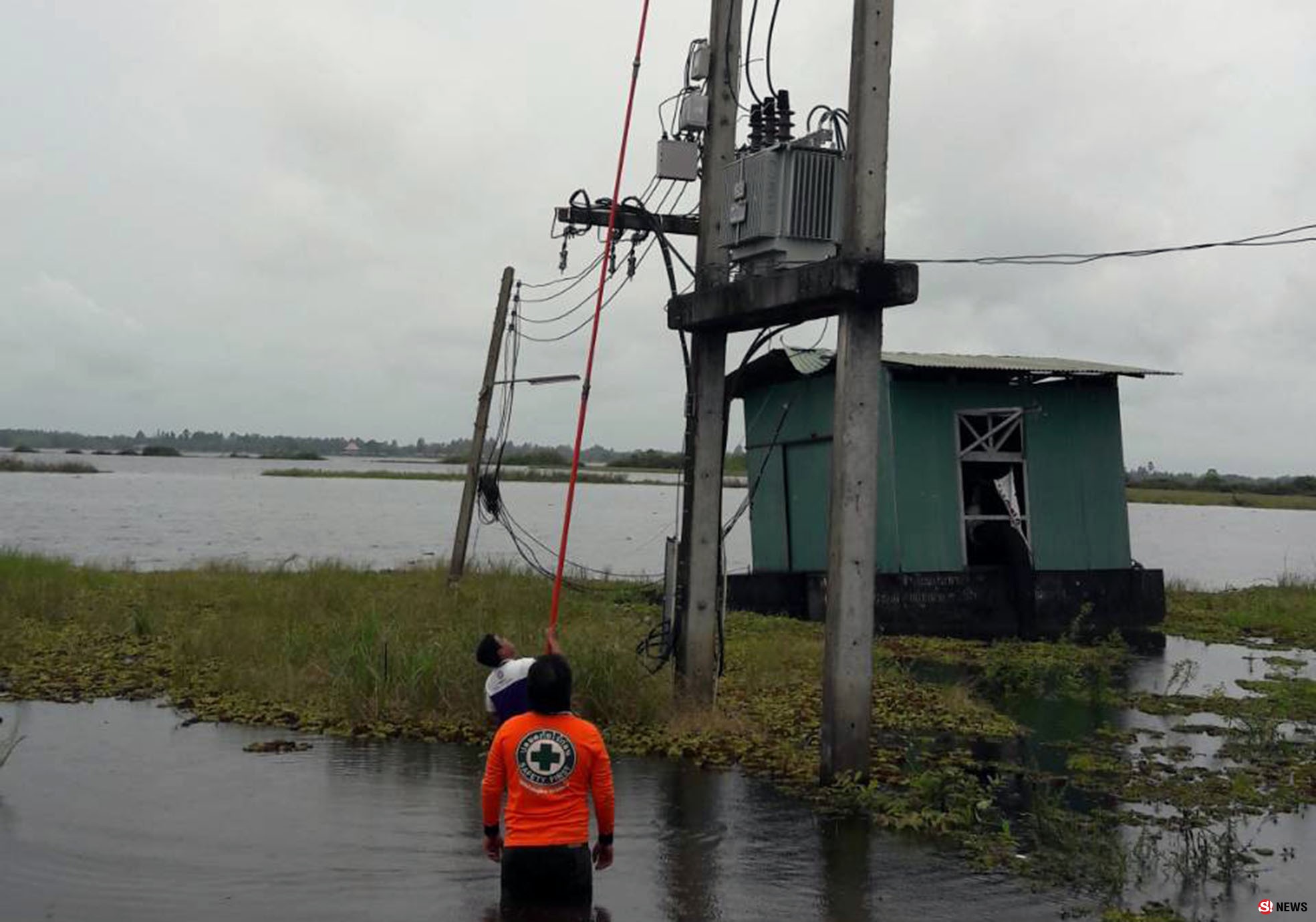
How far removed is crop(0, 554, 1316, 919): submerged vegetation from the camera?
8148mm

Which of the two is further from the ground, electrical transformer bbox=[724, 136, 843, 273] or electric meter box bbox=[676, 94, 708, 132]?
electric meter box bbox=[676, 94, 708, 132]

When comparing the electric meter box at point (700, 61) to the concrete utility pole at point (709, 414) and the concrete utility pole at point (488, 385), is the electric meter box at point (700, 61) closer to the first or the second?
the concrete utility pole at point (709, 414)

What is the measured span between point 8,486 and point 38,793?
8287 centimetres

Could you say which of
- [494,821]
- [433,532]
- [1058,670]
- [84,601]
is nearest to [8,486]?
[433,532]

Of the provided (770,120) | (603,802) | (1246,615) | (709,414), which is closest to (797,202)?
(770,120)

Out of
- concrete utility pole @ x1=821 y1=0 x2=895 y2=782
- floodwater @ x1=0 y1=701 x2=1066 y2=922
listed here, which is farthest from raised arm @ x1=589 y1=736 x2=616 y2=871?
concrete utility pole @ x1=821 y1=0 x2=895 y2=782

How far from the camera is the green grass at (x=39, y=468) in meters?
95.0

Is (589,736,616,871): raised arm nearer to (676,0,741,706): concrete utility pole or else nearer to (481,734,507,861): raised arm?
(481,734,507,861): raised arm

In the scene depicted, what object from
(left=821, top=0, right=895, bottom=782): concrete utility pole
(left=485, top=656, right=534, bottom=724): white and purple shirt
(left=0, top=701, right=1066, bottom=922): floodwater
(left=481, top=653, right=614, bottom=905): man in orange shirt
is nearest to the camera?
(left=481, top=653, right=614, bottom=905): man in orange shirt

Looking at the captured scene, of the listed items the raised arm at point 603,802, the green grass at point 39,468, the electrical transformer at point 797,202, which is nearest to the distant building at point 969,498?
the electrical transformer at point 797,202

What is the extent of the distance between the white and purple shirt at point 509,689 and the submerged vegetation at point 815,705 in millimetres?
2360

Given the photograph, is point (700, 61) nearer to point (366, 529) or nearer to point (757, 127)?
point (757, 127)

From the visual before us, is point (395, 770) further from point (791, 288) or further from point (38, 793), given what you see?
point (791, 288)

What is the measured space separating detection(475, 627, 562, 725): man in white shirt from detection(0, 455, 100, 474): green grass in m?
98.0
